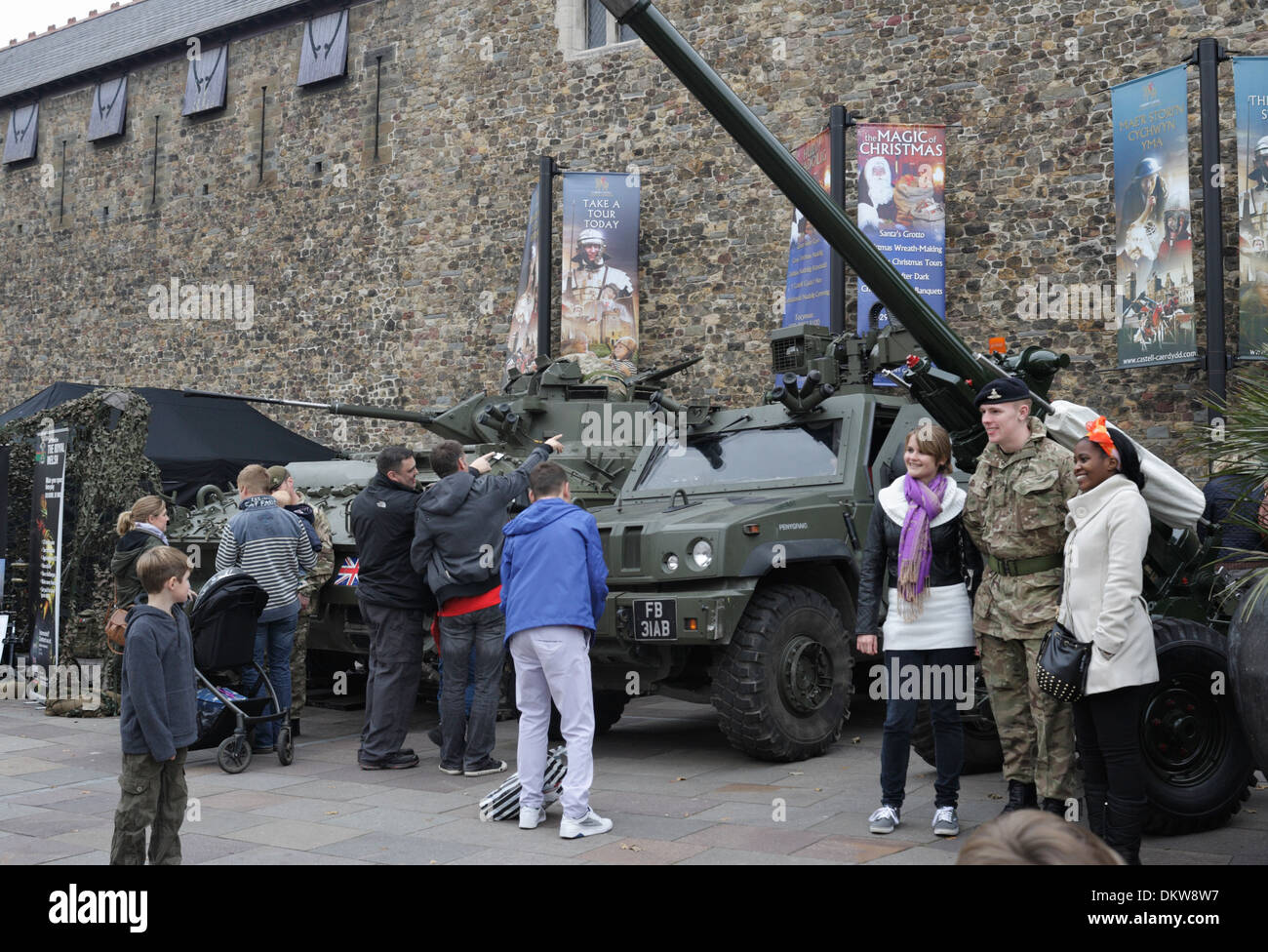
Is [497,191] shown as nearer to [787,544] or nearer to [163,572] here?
[787,544]

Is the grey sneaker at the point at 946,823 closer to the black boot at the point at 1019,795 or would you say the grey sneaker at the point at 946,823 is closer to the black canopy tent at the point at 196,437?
the black boot at the point at 1019,795

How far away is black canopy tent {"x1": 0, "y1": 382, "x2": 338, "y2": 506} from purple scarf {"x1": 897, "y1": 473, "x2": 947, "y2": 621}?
1094 cm

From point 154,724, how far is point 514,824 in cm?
193

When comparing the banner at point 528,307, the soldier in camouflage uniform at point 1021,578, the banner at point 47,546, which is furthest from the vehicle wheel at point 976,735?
the banner at point 528,307

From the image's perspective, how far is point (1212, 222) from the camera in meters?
14.5

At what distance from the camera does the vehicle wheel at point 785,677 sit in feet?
22.0

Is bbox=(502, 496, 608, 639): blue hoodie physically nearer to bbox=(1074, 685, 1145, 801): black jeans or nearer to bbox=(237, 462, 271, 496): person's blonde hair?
bbox=(1074, 685, 1145, 801): black jeans

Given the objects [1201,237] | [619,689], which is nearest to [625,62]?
[1201,237]

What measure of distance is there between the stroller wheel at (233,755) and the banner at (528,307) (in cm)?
1352

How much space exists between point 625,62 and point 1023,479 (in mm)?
17061

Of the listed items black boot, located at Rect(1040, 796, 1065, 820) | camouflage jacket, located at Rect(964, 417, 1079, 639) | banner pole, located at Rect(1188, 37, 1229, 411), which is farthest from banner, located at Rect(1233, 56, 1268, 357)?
black boot, located at Rect(1040, 796, 1065, 820)

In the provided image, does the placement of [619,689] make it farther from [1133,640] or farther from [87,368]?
[87,368]

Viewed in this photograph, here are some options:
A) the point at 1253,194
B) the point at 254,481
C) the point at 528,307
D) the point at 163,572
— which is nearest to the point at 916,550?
the point at 163,572

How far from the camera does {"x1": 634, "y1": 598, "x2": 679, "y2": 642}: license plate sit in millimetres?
6652
